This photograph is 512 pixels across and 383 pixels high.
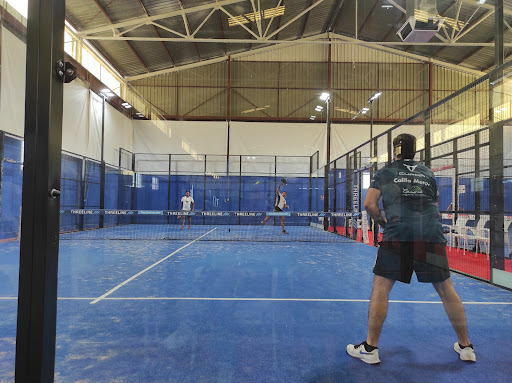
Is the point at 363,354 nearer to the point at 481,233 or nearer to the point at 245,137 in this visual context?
the point at 481,233

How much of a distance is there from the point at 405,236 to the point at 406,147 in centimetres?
54

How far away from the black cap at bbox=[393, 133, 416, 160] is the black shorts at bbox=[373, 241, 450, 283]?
20.4 inches

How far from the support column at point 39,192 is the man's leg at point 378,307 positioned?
5.55ft

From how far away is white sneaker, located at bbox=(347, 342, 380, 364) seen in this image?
1961 millimetres

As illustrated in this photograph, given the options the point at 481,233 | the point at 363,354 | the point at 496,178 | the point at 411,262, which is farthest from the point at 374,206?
the point at 481,233

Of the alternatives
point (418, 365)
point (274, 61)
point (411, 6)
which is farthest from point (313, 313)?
point (274, 61)

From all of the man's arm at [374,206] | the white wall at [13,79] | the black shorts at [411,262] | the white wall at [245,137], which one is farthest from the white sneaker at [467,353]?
the white wall at [245,137]

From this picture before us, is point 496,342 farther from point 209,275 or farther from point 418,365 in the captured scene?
point 209,275

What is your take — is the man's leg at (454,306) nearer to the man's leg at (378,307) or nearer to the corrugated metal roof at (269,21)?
the man's leg at (378,307)

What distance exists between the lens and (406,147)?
6.53 ft

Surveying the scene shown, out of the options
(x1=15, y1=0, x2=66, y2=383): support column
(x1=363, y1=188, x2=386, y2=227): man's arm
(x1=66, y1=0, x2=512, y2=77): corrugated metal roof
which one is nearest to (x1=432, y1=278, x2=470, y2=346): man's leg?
(x1=363, y1=188, x2=386, y2=227): man's arm

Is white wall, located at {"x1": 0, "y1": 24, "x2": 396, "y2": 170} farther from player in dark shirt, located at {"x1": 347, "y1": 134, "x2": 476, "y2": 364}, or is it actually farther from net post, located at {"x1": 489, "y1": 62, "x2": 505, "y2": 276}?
player in dark shirt, located at {"x1": 347, "y1": 134, "x2": 476, "y2": 364}

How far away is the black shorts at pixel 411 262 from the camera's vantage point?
6.17 feet

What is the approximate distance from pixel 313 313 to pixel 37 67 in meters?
2.59
